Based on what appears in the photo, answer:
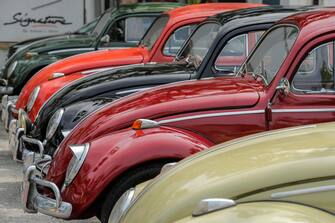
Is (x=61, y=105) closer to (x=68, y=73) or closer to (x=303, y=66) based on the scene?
(x=68, y=73)

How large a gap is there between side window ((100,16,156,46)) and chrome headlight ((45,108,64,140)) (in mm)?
4614

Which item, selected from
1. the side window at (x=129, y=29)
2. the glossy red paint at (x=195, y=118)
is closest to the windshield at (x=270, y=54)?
the glossy red paint at (x=195, y=118)

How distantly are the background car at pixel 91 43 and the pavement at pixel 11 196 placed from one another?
1452 mm

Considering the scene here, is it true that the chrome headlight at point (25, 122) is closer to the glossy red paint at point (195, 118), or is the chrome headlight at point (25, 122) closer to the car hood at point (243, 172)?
the glossy red paint at point (195, 118)

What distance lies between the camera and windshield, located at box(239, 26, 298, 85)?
539cm

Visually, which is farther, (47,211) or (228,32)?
(228,32)

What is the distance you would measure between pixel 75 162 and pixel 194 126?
87 centimetres

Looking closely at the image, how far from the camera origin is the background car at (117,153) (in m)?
4.87

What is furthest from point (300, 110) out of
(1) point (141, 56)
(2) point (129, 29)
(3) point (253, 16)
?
(2) point (129, 29)

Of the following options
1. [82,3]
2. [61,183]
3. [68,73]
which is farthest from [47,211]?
[82,3]

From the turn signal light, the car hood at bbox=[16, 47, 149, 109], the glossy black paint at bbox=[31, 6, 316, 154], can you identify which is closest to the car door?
the turn signal light

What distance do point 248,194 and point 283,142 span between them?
463 mm

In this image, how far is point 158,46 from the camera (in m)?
8.74

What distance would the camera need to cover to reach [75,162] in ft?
16.2
